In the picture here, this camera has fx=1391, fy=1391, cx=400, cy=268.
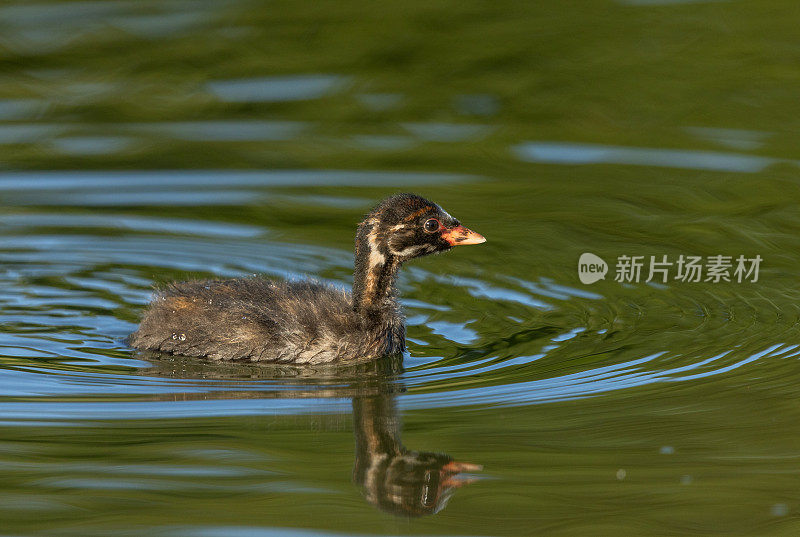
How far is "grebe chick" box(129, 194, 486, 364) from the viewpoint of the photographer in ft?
29.5

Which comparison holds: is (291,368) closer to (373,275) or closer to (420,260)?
(373,275)

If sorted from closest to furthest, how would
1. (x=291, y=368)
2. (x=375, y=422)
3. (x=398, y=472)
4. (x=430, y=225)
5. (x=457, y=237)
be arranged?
(x=398, y=472)
(x=375, y=422)
(x=291, y=368)
(x=430, y=225)
(x=457, y=237)

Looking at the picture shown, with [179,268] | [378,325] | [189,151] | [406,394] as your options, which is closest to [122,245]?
[179,268]

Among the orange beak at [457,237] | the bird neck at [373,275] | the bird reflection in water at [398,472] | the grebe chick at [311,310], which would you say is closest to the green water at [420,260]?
the bird reflection in water at [398,472]

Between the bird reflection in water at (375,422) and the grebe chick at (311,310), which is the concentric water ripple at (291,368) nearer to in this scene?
the bird reflection in water at (375,422)

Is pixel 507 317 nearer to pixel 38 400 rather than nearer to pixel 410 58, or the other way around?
pixel 38 400

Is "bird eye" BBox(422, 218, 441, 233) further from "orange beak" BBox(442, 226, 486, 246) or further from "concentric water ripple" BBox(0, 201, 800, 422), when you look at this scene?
"concentric water ripple" BBox(0, 201, 800, 422)

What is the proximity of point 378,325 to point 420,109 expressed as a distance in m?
5.42

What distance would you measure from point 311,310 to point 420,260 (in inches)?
95.5

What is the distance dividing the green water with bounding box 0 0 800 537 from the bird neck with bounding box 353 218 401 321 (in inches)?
15.8

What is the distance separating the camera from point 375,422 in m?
7.53

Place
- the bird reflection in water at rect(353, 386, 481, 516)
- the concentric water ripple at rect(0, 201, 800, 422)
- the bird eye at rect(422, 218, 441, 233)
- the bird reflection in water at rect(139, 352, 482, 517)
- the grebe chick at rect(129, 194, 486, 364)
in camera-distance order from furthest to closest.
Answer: the bird eye at rect(422, 218, 441, 233) < the grebe chick at rect(129, 194, 486, 364) < the concentric water ripple at rect(0, 201, 800, 422) < the bird reflection in water at rect(139, 352, 482, 517) < the bird reflection in water at rect(353, 386, 481, 516)

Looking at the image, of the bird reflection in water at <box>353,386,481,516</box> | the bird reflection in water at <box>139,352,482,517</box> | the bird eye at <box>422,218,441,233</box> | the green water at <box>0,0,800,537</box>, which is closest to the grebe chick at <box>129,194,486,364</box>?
the bird eye at <box>422,218,441,233</box>

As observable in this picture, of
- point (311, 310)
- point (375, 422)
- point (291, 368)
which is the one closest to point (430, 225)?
point (311, 310)
